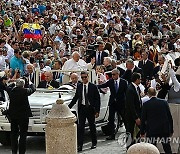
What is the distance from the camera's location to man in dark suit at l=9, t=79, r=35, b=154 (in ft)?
45.4

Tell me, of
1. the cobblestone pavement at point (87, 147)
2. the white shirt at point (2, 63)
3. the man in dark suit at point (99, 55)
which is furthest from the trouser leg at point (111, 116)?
the white shirt at point (2, 63)

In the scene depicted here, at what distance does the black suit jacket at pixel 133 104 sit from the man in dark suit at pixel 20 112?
2138 millimetres

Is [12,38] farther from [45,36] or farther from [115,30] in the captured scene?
[115,30]

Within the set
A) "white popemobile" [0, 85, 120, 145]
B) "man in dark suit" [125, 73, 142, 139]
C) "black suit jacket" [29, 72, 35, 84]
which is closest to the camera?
"man in dark suit" [125, 73, 142, 139]

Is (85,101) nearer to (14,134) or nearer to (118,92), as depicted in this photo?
(118,92)

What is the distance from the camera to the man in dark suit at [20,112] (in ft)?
45.4

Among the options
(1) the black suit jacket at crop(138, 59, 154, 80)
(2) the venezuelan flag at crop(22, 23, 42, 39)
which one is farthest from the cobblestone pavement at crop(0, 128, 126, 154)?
(2) the venezuelan flag at crop(22, 23, 42, 39)

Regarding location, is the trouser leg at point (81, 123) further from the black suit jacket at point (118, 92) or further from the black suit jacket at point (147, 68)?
the black suit jacket at point (147, 68)

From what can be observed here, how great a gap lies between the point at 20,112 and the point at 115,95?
10.0ft

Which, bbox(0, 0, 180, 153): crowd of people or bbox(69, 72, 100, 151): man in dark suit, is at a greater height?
bbox(0, 0, 180, 153): crowd of people

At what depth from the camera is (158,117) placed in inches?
490

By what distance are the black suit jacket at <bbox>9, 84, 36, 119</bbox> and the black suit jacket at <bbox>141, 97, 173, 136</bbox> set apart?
280 cm

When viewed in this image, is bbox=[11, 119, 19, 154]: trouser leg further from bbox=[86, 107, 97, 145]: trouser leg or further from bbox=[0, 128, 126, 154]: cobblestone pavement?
bbox=[86, 107, 97, 145]: trouser leg

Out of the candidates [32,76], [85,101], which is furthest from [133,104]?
[32,76]
